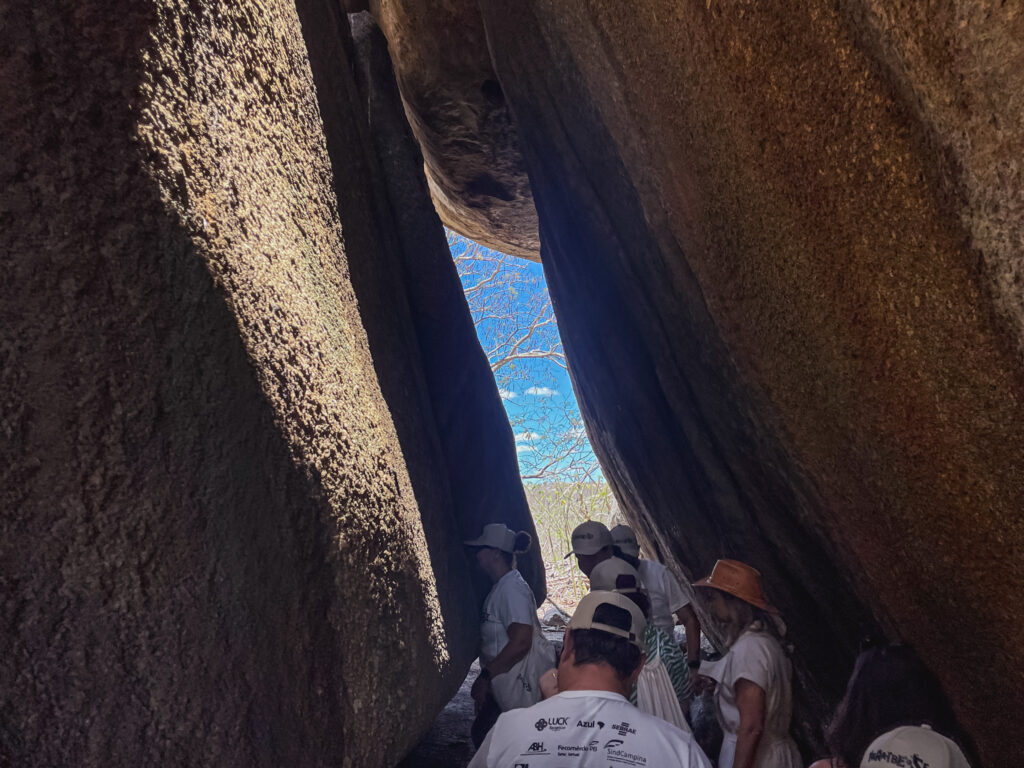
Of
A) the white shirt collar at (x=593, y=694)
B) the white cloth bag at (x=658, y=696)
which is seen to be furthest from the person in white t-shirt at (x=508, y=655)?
the white shirt collar at (x=593, y=694)

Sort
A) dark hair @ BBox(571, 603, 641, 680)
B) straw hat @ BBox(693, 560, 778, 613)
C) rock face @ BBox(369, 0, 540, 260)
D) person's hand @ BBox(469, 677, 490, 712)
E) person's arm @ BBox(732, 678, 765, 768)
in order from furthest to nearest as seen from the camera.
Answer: rock face @ BBox(369, 0, 540, 260), person's hand @ BBox(469, 677, 490, 712), straw hat @ BBox(693, 560, 778, 613), person's arm @ BBox(732, 678, 765, 768), dark hair @ BBox(571, 603, 641, 680)

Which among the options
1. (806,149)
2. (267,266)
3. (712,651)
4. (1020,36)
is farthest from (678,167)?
(712,651)

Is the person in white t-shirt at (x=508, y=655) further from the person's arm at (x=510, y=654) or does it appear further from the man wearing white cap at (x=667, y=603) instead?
the man wearing white cap at (x=667, y=603)

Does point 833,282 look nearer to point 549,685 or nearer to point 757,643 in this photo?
point 757,643

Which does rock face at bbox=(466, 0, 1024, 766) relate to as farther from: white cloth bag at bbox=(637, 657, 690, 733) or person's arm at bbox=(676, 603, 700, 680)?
white cloth bag at bbox=(637, 657, 690, 733)

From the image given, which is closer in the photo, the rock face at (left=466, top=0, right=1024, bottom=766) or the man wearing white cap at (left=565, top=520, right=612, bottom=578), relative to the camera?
the rock face at (left=466, top=0, right=1024, bottom=766)

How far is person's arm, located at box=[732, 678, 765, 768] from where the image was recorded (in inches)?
98.6

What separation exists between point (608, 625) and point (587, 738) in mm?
308

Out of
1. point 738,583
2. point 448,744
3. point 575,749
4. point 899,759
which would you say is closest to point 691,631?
point 738,583

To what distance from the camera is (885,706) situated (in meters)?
2.15

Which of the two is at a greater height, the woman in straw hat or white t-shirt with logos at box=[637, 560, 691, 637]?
the woman in straw hat

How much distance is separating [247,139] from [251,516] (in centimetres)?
98

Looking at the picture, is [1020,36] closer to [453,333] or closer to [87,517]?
[87,517]

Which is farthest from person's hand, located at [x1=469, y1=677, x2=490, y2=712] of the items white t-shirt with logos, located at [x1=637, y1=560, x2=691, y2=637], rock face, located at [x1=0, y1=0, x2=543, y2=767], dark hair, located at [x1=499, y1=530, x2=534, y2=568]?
rock face, located at [x1=0, y1=0, x2=543, y2=767]
